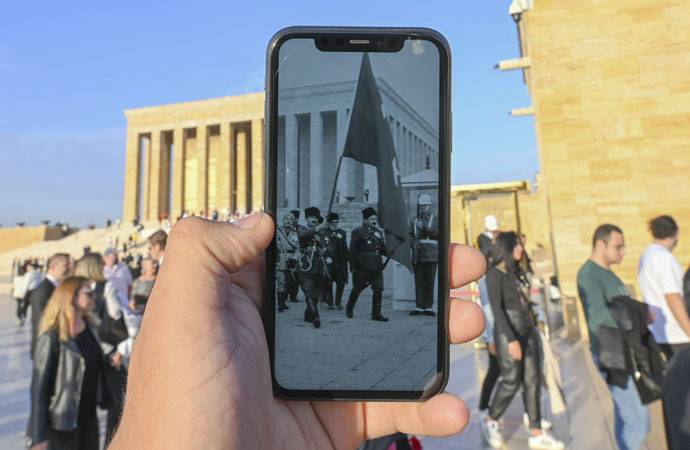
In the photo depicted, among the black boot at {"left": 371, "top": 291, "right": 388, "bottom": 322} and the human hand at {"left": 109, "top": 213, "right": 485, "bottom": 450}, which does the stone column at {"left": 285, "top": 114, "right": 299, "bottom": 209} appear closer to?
the human hand at {"left": 109, "top": 213, "right": 485, "bottom": 450}

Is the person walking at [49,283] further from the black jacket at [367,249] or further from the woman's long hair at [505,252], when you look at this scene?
the woman's long hair at [505,252]

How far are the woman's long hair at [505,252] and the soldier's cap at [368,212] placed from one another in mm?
3043

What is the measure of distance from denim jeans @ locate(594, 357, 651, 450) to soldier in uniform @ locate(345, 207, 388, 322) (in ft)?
9.29

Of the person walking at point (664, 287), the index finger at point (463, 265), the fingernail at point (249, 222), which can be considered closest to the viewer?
the fingernail at point (249, 222)

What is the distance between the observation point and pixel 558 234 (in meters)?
8.95

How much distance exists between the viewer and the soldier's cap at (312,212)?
5.20 feet

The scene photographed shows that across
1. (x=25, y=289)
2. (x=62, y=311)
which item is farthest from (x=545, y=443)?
(x=25, y=289)

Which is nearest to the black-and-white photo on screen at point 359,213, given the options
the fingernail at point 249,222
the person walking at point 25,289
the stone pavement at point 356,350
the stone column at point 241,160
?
the stone pavement at point 356,350

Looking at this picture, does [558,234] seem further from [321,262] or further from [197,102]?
[197,102]

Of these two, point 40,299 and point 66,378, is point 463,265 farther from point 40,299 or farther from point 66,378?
point 40,299

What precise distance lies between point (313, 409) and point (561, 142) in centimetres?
900

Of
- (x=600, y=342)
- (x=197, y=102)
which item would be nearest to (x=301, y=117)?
(x=600, y=342)

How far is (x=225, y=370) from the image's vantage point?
131cm

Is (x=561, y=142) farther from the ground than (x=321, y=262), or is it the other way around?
(x=561, y=142)
